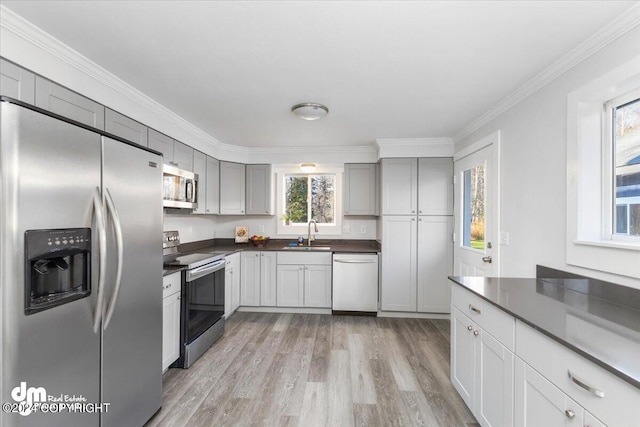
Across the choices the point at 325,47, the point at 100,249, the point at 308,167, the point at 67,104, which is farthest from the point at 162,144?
the point at 308,167

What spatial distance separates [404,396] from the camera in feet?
7.39

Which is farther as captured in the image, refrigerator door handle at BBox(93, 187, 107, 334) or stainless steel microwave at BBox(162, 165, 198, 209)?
stainless steel microwave at BBox(162, 165, 198, 209)

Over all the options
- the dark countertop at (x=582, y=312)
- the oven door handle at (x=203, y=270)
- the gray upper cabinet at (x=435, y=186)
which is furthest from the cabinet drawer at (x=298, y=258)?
the dark countertop at (x=582, y=312)

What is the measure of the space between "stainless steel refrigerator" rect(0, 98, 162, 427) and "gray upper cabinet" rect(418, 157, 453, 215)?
10.4 feet

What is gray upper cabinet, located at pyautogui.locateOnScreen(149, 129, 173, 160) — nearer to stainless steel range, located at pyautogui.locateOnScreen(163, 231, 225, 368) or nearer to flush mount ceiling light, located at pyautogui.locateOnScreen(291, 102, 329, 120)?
stainless steel range, located at pyautogui.locateOnScreen(163, 231, 225, 368)

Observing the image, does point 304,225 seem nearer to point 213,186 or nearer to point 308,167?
point 308,167

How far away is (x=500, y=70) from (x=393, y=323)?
2.96 metres

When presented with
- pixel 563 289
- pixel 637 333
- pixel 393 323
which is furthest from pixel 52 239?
pixel 393 323

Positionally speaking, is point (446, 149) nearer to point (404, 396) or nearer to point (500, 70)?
point (500, 70)

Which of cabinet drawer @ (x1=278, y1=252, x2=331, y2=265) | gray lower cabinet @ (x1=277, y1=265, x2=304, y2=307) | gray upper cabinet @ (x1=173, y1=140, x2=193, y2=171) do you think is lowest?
gray lower cabinet @ (x1=277, y1=265, x2=304, y2=307)

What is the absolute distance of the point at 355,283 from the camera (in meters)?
4.03

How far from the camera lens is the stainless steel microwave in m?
2.84

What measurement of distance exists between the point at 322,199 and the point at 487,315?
10.9ft

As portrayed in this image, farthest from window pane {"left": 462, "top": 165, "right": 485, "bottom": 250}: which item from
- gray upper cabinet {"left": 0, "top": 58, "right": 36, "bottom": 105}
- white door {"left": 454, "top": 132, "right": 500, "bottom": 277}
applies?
gray upper cabinet {"left": 0, "top": 58, "right": 36, "bottom": 105}
